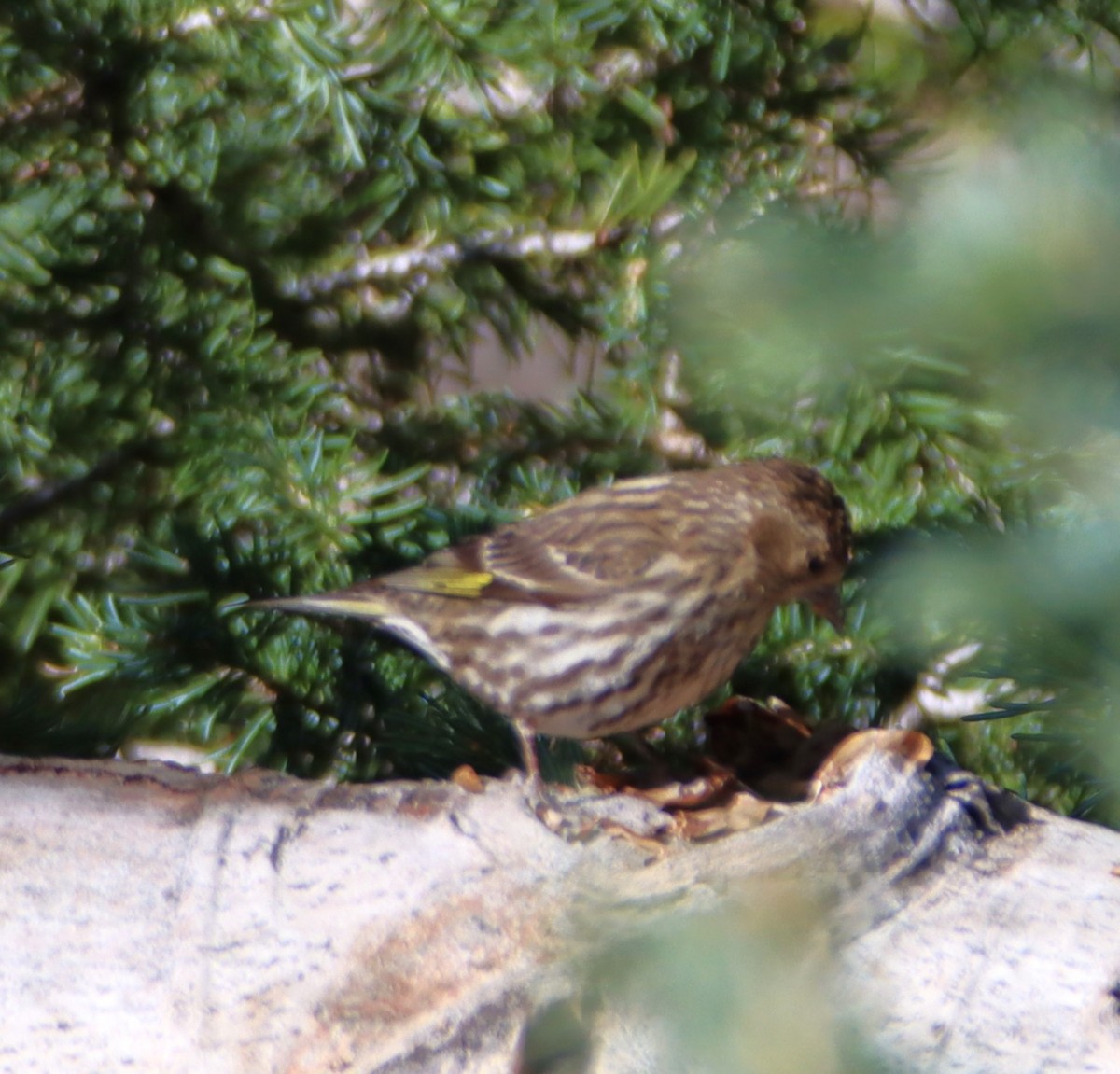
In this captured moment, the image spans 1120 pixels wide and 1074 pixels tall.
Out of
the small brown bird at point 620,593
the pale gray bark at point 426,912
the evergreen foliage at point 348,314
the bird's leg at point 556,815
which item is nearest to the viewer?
the pale gray bark at point 426,912

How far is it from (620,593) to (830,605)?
0.83 feet

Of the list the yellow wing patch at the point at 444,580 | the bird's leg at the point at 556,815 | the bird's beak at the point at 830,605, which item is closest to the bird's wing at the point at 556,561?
the yellow wing patch at the point at 444,580

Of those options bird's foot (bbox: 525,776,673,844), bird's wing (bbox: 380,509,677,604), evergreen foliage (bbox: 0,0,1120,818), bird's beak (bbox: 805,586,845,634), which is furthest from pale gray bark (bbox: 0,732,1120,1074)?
bird's wing (bbox: 380,509,677,604)

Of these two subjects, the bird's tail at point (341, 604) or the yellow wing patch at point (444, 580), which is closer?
the bird's tail at point (341, 604)

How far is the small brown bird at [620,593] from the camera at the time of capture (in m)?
1.45

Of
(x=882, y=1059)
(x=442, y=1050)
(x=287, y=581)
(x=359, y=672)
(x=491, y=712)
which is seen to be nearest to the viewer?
(x=882, y=1059)

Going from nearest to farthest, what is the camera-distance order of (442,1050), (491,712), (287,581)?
(442,1050) < (287,581) < (491,712)

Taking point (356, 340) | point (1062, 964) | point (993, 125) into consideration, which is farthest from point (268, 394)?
point (993, 125)

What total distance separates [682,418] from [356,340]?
382 mm

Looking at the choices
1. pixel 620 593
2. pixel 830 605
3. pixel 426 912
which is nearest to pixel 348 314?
pixel 620 593

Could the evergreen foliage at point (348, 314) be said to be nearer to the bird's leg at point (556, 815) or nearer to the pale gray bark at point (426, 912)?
the pale gray bark at point (426, 912)

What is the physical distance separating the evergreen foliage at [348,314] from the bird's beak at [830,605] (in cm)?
2

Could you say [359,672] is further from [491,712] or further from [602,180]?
[602,180]

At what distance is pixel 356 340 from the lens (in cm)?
153
